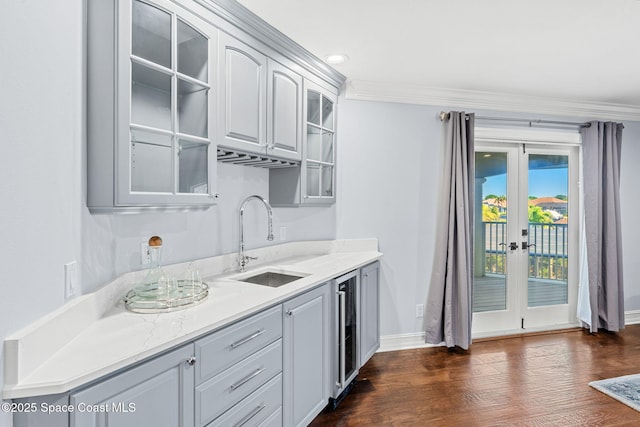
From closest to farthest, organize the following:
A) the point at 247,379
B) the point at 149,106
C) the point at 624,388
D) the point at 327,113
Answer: the point at 149,106 < the point at 247,379 < the point at 624,388 < the point at 327,113

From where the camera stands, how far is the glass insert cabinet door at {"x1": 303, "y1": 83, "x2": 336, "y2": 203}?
259 centimetres

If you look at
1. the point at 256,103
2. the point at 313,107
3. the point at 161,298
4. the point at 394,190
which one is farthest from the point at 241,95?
the point at 394,190

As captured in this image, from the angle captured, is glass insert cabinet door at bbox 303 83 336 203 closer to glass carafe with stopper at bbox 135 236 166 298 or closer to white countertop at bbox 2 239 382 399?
white countertop at bbox 2 239 382 399

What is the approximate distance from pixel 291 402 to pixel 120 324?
100cm

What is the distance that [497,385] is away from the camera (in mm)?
2596

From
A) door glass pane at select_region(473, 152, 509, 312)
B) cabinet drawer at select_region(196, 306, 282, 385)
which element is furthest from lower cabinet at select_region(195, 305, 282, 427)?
door glass pane at select_region(473, 152, 509, 312)

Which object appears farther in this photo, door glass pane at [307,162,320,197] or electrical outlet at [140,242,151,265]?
door glass pane at [307,162,320,197]

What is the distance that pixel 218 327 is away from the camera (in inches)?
53.9

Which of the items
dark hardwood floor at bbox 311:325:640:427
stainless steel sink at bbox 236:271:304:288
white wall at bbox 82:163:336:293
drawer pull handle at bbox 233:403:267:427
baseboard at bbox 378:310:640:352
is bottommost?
dark hardwood floor at bbox 311:325:640:427

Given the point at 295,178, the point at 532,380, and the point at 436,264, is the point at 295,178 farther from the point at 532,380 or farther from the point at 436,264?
the point at 532,380

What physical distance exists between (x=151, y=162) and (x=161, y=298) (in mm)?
603

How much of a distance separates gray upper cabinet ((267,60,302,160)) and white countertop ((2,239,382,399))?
856 millimetres

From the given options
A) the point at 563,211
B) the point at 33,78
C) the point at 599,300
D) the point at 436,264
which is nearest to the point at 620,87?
the point at 563,211

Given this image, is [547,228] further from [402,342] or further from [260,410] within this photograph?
[260,410]
